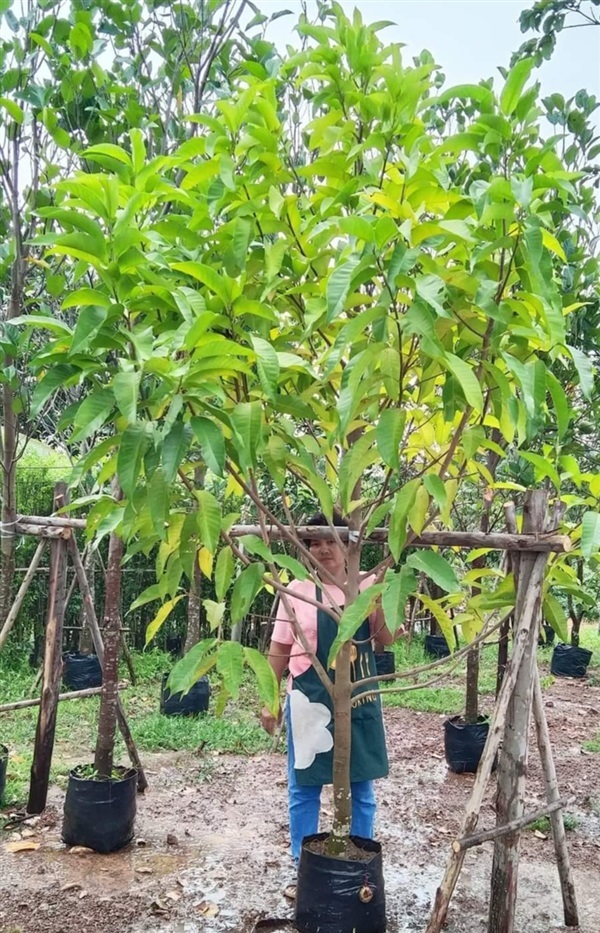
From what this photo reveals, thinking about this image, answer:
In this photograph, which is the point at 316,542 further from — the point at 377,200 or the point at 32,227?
the point at 32,227

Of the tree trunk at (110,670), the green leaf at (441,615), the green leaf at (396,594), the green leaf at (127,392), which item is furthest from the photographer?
the tree trunk at (110,670)

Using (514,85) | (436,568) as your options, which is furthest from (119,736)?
(514,85)

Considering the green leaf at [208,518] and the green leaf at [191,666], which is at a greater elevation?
the green leaf at [208,518]

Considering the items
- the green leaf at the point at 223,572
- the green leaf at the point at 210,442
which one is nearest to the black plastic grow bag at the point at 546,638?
the green leaf at the point at 223,572

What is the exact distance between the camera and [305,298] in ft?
7.43

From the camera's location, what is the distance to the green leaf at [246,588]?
1.94 m

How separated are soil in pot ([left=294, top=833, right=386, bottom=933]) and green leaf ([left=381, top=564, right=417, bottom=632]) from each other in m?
0.90

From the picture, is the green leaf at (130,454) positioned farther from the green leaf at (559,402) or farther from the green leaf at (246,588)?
the green leaf at (559,402)

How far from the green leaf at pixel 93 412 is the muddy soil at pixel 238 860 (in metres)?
1.84

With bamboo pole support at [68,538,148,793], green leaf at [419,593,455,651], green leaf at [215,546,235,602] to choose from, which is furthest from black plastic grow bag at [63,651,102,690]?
green leaf at [215,546,235,602]

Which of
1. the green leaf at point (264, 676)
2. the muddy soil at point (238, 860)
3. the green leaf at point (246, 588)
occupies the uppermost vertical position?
the green leaf at point (246, 588)

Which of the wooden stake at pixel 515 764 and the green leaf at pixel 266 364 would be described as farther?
the wooden stake at pixel 515 764

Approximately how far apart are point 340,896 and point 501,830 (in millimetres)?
503

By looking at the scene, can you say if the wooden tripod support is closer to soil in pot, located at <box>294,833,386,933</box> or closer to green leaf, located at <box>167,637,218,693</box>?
soil in pot, located at <box>294,833,386,933</box>
